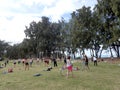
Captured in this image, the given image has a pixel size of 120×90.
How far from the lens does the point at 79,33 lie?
8838 cm

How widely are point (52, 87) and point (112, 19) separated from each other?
163ft

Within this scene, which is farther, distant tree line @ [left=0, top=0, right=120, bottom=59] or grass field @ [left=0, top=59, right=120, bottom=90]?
distant tree line @ [left=0, top=0, right=120, bottom=59]

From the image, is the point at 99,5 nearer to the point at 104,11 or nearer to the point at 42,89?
the point at 104,11

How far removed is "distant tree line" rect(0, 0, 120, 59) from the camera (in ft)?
208

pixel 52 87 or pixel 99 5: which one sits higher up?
pixel 99 5

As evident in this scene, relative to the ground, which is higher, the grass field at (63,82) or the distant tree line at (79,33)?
the distant tree line at (79,33)

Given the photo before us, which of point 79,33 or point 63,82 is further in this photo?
point 79,33

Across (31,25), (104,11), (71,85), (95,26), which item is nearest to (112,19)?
(104,11)

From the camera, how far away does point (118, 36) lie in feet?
195

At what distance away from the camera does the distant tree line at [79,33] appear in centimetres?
6344

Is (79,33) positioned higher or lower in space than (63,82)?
higher

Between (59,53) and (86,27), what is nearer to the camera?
(86,27)

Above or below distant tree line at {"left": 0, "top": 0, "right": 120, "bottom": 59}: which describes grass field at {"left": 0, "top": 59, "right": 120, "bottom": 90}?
below

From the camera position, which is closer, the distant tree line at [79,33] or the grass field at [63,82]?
the grass field at [63,82]
